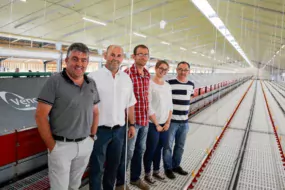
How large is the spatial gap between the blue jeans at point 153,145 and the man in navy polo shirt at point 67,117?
107 cm

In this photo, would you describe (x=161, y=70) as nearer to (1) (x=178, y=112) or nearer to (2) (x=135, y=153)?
(1) (x=178, y=112)

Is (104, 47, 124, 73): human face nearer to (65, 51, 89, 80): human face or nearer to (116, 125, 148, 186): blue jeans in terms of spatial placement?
(65, 51, 89, 80): human face

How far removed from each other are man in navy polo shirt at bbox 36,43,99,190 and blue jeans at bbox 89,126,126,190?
272 mm

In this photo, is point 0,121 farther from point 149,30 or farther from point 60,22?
point 149,30

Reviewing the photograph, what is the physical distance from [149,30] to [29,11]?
8619 mm

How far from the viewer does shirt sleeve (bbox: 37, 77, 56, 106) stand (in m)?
1.64

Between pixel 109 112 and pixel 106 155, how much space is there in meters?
0.47

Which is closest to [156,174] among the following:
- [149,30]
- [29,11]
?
[29,11]

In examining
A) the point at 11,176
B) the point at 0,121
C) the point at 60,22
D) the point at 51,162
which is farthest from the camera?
the point at 60,22

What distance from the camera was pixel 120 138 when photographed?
2.29 metres

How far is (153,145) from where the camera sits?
9.29ft

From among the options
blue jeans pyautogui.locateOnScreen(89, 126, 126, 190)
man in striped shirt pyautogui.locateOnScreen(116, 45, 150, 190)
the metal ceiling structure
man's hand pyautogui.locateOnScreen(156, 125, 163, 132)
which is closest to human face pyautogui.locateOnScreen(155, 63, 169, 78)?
man in striped shirt pyautogui.locateOnScreen(116, 45, 150, 190)

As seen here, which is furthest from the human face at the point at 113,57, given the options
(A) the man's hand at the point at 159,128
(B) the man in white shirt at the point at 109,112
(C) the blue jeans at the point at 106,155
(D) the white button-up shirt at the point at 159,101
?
(A) the man's hand at the point at 159,128

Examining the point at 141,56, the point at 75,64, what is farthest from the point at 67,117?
the point at 141,56
